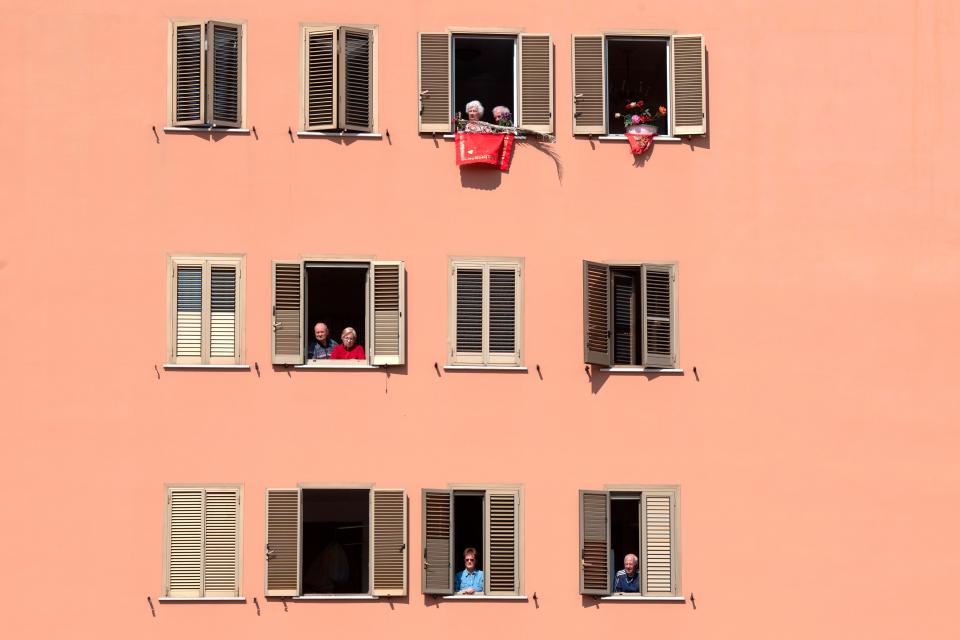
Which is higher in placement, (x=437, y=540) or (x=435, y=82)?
(x=435, y=82)

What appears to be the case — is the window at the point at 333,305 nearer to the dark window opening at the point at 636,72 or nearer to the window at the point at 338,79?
the window at the point at 338,79

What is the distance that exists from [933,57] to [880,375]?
14.9 feet

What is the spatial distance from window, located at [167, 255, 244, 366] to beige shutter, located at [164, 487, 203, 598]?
181cm

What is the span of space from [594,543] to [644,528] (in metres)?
0.74

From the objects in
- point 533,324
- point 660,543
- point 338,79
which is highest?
point 338,79

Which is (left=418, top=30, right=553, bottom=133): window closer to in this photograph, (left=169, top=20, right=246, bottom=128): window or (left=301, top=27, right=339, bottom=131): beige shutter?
(left=301, top=27, right=339, bottom=131): beige shutter

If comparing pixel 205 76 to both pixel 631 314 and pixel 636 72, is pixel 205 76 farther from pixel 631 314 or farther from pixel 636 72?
pixel 631 314

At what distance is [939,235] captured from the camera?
33.0 meters

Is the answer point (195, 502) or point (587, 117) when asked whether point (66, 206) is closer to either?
point (195, 502)

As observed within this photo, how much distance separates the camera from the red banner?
107 feet

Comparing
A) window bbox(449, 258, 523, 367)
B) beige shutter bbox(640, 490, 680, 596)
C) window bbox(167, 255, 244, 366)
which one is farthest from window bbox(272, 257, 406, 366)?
beige shutter bbox(640, 490, 680, 596)

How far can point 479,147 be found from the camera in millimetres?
32531

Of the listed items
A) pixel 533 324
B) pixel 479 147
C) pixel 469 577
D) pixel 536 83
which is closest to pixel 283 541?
pixel 469 577

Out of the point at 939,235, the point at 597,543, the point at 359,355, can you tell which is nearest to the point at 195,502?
the point at 359,355
